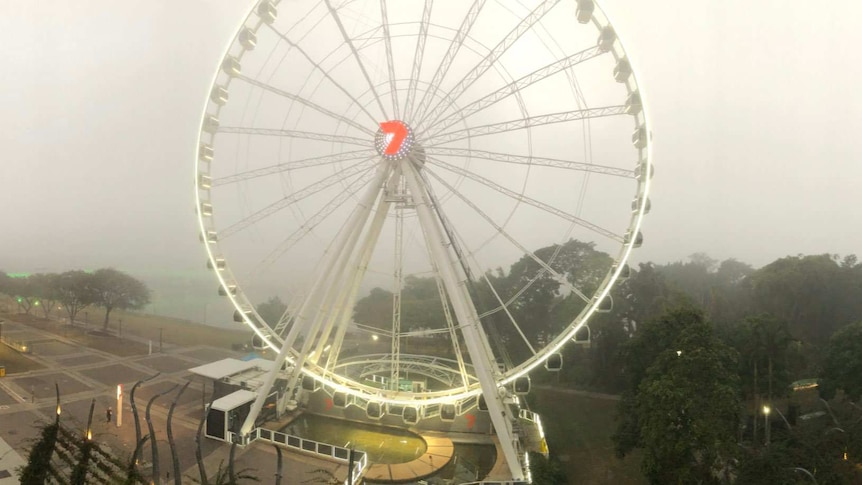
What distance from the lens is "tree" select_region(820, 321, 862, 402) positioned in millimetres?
24750

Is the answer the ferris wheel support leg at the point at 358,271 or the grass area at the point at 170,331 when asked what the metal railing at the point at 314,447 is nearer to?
the ferris wheel support leg at the point at 358,271

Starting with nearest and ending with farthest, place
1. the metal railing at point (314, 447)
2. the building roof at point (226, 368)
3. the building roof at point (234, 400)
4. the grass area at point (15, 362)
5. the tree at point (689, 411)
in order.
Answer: the metal railing at point (314, 447) → the tree at point (689, 411) → the building roof at point (234, 400) → the building roof at point (226, 368) → the grass area at point (15, 362)

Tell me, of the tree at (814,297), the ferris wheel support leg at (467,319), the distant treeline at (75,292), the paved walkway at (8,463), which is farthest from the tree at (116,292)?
the tree at (814,297)

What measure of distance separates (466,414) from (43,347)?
35304 mm

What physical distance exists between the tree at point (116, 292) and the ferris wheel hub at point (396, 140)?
1772 inches

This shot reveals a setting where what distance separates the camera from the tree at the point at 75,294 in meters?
45.2

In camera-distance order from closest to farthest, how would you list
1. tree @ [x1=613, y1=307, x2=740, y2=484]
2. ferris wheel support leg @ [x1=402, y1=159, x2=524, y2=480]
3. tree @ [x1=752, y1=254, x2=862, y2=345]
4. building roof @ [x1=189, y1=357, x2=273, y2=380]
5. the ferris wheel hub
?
1. ferris wheel support leg @ [x1=402, y1=159, x2=524, y2=480]
2. the ferris wheel hub
3. tree @ [x1=613, y1=307, x2=740, y2=484]
4. building roof @ [x1=189, y1=357, x2=273, y2=380]
5. tree @ [x1=752, y1=254, x2=862, y2=345]

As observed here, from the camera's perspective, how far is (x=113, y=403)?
2403cm

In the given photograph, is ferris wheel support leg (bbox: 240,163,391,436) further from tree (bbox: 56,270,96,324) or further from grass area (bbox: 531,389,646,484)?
tree (bbox: 56,270,96,324)

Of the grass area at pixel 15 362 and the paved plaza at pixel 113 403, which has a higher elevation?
the grass area at pixel 15 362

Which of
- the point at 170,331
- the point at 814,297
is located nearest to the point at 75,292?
the point at 170,331

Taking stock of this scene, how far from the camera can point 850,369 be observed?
81.8 ft

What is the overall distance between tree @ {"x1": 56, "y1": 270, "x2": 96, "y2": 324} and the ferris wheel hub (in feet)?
146

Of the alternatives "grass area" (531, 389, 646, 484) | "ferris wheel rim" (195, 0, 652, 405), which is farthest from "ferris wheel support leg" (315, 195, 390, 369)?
"grass area" (531, 389, 646, 484)
